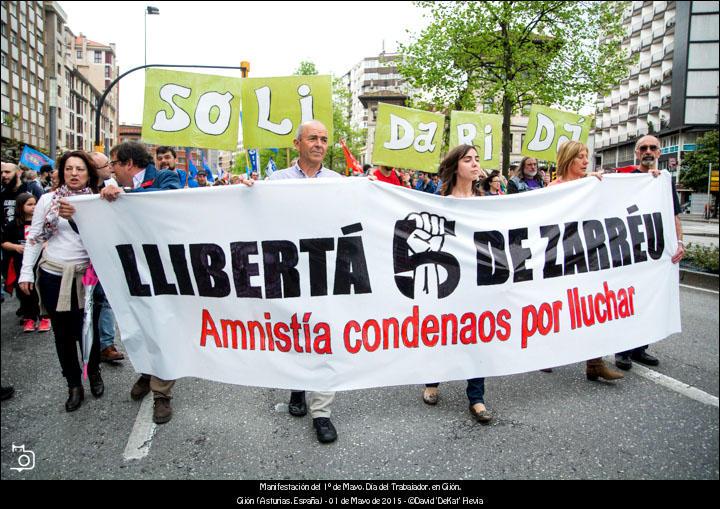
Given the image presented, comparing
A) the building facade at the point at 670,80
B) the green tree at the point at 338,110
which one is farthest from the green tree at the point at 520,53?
the building facade at the point at 670,80

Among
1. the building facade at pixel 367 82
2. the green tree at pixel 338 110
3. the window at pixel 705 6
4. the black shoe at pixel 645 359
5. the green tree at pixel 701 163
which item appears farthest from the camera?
the building facade at pixel 367 82

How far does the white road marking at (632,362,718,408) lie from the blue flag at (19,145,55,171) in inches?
386

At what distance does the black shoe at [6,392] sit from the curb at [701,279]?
33.2 ft

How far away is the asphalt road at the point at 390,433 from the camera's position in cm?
263

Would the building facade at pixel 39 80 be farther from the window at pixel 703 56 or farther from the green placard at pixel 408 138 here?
the window at pixel 703 56

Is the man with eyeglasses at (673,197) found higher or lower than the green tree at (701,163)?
lower

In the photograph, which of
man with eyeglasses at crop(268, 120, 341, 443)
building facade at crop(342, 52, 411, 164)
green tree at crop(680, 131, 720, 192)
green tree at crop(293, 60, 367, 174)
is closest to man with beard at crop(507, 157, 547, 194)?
man with eyeglasses at crop(268, 120, 341, 443)

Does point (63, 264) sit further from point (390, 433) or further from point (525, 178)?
point (525, 178)


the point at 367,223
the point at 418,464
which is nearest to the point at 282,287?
the point at 367,223

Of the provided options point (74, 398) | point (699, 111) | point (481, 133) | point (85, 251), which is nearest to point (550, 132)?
point (481, 133)

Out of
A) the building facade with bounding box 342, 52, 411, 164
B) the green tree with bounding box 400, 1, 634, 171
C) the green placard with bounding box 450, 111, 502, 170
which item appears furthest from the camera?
the building facade with bounding box 342, 52, 411, 164

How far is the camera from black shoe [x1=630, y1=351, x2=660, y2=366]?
169 inches

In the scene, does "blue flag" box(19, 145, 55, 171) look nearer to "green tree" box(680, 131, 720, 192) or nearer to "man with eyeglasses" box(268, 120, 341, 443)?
"man with eyeglasses" box(268, 120, 341, 443)

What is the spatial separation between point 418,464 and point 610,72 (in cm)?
2148
